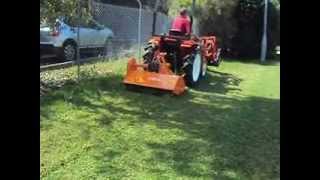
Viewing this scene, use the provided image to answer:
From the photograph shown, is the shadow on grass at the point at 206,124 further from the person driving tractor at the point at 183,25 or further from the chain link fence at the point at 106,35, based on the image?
the chain link fence at the point at 106,35

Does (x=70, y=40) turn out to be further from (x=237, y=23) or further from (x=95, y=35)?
(x=237, y=23)

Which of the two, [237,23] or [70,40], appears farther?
[237,23]

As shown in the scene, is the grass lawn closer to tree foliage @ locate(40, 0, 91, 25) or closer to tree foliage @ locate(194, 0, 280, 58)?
tree foliage @ locate(40, 0, 91, 25)

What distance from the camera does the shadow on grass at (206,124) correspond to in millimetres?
5305

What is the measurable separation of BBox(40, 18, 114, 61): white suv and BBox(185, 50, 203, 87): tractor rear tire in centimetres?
270

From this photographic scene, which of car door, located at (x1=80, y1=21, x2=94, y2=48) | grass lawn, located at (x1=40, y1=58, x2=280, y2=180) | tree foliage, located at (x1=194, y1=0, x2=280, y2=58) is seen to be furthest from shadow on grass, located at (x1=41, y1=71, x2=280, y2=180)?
tree foliage, located at (x1=194, y1=0, x2=280, y2=58)

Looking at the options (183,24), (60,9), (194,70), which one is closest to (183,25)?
(183,24)

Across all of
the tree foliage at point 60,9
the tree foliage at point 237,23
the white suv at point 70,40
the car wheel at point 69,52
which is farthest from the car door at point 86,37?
the tree foliage at point 237,23

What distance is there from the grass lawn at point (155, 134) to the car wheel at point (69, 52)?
2.77 metres

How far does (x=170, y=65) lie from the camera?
436 inches

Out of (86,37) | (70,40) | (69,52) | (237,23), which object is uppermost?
(237,23)

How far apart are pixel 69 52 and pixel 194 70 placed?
387 centimetres
